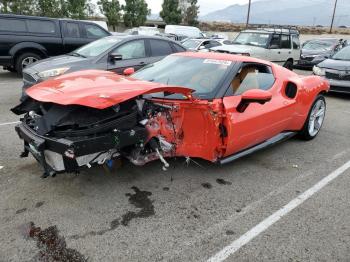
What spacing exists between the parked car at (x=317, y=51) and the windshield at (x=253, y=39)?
2.89 m

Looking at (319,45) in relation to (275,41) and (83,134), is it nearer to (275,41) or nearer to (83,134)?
(275,41)

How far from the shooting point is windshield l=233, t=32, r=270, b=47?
13398 mm

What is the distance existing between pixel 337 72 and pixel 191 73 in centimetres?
663

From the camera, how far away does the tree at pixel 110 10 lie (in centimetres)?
3650

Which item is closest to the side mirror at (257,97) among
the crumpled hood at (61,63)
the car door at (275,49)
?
the crumpled hood at (61,63)

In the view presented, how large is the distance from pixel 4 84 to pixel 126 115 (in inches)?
302

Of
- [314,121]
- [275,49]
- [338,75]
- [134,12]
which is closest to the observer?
[314,121]

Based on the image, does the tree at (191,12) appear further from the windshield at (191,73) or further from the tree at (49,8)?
the windshield at (191,73)

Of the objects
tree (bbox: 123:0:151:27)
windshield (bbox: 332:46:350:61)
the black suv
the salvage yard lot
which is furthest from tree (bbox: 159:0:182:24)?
the salvage yard lot

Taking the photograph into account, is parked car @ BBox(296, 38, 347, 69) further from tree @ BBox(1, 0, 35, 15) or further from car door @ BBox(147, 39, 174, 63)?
tree @ BBox(1, 0, 35, 15)

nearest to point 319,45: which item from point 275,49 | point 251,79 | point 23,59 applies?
point 275,49

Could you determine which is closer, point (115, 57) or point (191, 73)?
point (191, 73)

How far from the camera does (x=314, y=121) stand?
569 centimetres

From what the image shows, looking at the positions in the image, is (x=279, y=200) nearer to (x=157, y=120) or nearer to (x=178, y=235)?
(x=178, y=235)
